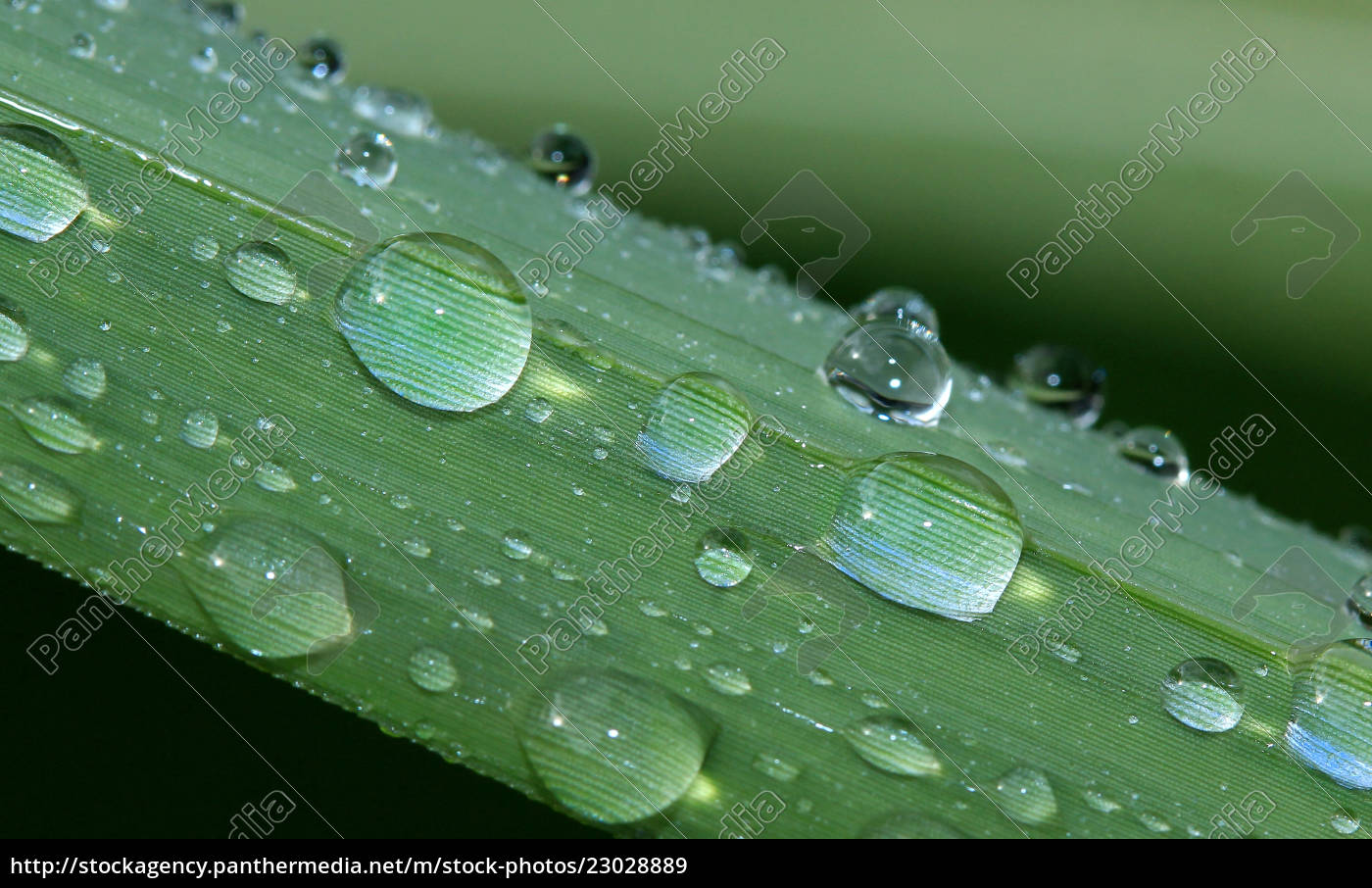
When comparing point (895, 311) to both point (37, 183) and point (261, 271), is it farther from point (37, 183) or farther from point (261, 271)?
point (37, 183)

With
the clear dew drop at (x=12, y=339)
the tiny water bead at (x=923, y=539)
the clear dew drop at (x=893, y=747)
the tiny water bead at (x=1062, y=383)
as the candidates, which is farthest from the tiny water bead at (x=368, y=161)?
the tiny water bead at (x=1062, y=383)

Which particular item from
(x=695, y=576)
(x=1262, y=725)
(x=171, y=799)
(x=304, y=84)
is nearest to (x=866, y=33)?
(x=304, y=84)

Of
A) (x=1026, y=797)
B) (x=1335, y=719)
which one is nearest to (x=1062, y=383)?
(x=1335, y=719)

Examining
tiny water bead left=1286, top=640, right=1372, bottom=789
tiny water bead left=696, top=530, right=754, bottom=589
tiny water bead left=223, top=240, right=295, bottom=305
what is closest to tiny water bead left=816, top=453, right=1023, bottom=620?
tiny water bead left=696, top=530, right=754, bottom=589

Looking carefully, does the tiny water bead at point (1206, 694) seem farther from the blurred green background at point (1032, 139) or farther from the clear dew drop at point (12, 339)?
the clear dew drop at point (12, 339)

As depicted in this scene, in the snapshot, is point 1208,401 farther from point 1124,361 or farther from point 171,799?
point 171,799

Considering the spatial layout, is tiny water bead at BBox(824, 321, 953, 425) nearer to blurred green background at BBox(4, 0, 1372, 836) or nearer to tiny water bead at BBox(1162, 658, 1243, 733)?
tiny water bead at BBox(1162, 658, 1243, 733)
